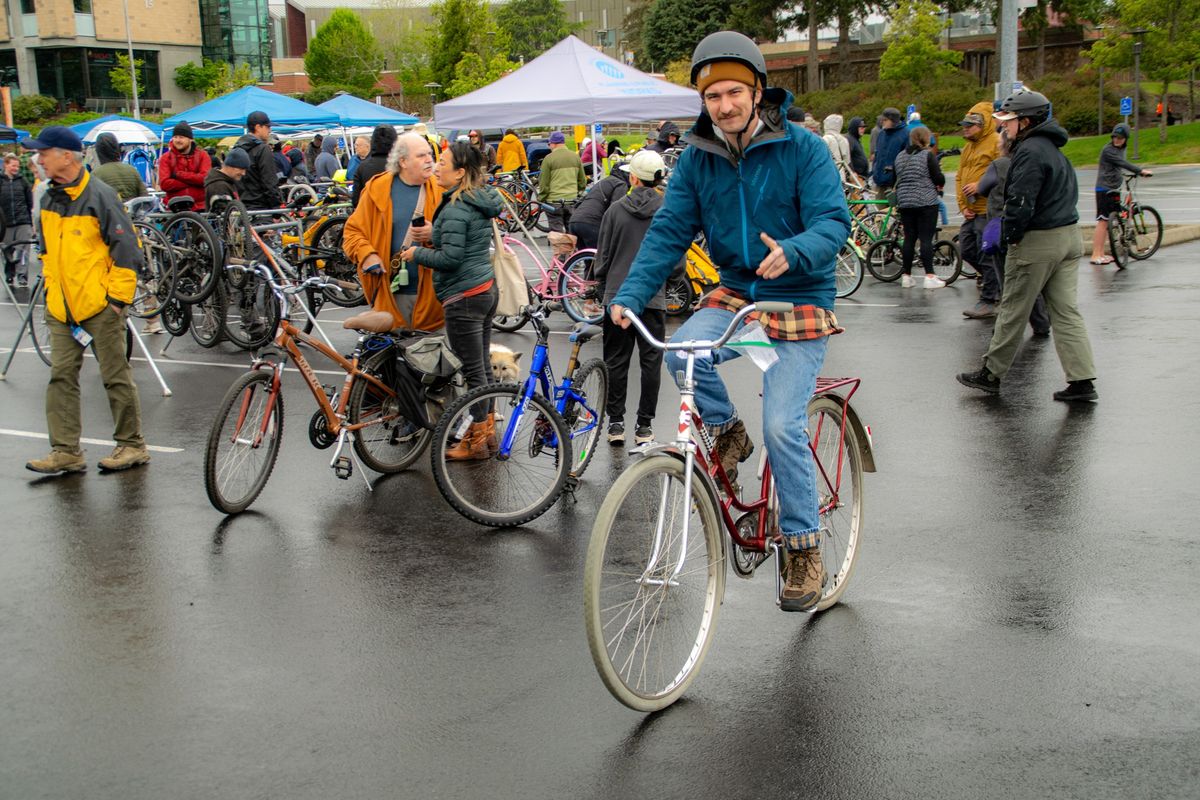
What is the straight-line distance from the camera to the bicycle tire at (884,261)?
16.2m

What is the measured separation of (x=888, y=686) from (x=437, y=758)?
63.3 inches

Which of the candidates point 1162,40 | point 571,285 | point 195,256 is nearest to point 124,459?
point 195,256

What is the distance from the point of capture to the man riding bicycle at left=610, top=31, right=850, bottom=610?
4.38 m

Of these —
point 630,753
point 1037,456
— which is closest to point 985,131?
point 1037,456

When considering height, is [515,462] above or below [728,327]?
below

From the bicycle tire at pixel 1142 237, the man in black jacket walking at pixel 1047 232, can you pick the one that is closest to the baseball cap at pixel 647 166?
the man in black jacket walking at pixel 1047 232

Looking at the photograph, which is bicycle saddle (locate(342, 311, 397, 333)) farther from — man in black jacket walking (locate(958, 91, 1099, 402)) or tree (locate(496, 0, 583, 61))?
tree (locate(496, 0, 583, 61))

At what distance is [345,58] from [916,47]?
162ft

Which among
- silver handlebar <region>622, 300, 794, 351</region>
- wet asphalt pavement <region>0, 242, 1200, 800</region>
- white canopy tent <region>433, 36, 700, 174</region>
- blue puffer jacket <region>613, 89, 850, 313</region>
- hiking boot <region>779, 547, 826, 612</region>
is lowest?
wet asphalt pavement <region>0, 242, 1200, 800</region>

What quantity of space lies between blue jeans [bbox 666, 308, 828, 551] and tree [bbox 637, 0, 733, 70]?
6979 centimetres

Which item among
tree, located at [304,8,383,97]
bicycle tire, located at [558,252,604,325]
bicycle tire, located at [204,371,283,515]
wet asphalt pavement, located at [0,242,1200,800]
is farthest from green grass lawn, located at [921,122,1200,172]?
tree, located at [304,8,383,97]

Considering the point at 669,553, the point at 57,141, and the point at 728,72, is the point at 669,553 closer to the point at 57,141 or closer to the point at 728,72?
the point at 728,72

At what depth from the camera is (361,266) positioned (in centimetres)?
769

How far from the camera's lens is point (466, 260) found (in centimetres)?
748
